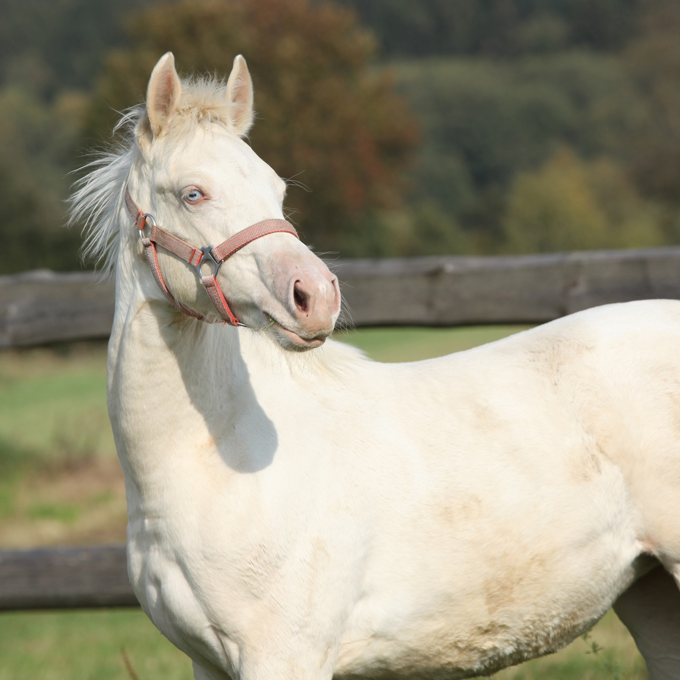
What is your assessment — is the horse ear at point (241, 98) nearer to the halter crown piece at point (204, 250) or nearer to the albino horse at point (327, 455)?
the albino horse at point (327, 455)

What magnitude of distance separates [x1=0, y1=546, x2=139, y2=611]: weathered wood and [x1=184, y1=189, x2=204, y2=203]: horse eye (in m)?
1.99

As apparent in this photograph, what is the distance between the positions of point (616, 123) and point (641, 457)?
60.6m

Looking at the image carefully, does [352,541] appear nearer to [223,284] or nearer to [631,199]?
[223,284]

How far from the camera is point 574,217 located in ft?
100

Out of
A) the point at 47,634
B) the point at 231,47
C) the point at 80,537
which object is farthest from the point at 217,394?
the point at 231,47

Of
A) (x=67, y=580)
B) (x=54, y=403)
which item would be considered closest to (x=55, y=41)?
(x=54, y=403)

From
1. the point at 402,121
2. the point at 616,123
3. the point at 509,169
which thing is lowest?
the point at 509,169

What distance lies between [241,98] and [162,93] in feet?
0.95

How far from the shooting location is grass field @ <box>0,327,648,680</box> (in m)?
3.81

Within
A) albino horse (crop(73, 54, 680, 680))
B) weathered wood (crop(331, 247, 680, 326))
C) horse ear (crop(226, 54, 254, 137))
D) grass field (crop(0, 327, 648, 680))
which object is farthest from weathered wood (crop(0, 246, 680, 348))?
horse ear (crop(226, 54, 254, 137))

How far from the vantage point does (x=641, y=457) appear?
90.2 inches

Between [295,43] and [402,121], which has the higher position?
[295,43]

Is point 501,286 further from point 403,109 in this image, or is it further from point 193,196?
point 403,109

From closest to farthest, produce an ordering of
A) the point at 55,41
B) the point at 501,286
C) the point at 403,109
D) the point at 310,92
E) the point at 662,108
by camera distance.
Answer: the point at 501,286 → the point at 310,92 → the point at 403,109 → the point at 662,108 → the point at 55,41
